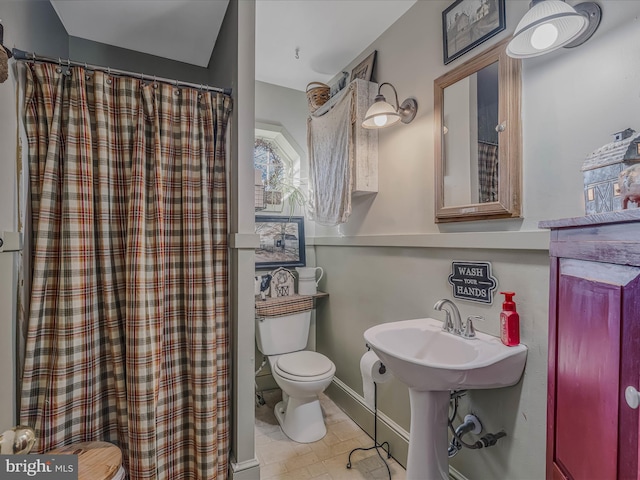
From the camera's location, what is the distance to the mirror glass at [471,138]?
1.34 metres

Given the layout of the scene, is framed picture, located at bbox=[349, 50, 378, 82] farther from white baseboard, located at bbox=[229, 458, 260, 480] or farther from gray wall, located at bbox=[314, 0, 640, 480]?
white baseboard, located at bbox=[229, 458, 260, 480]

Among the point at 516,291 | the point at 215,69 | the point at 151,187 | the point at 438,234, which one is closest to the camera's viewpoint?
the point at 516,291

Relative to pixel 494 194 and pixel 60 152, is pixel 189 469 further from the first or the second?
pixel 494 194

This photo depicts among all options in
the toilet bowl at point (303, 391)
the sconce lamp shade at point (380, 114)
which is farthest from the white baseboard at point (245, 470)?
the sconce lamp shade at point (380, 114)

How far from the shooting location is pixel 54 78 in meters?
1.26

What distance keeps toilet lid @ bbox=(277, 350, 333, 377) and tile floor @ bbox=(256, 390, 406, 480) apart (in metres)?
0.45

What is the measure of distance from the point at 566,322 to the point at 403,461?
55.3 inches

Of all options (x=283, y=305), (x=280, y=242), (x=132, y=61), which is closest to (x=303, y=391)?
(x=283, y=305)

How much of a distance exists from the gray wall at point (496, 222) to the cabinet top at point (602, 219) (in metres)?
0.36

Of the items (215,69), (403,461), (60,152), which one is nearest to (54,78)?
(60,152)

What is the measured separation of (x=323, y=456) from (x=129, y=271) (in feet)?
4.87

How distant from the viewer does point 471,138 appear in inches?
56.4

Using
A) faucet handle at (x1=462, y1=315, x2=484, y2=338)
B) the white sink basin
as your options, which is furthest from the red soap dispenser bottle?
faucet handle at (x1=462, y1=315, x2=484, y2=338)

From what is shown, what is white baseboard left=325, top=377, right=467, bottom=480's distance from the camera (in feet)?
5.71
